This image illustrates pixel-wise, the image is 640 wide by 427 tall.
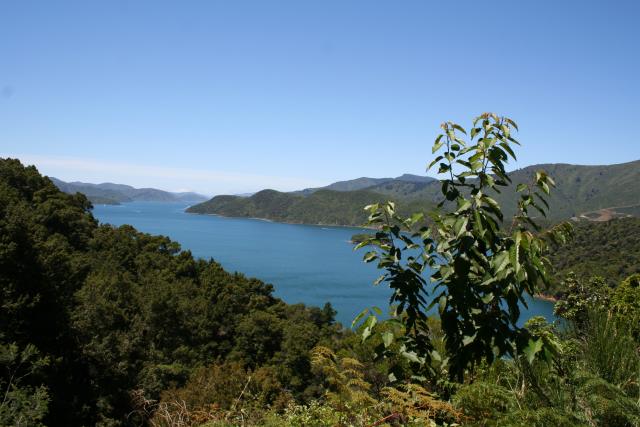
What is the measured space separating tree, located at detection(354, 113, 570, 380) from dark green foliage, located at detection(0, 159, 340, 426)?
8.21 metres

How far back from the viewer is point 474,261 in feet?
7.97

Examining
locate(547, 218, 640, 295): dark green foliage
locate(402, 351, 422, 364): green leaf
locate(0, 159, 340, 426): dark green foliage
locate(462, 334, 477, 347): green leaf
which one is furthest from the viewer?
locate(547, 218, 640, 295): dark green foliage

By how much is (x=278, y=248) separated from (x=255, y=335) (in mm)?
95503

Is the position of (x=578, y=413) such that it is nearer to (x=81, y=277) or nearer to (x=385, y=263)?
(x=385, y=263)

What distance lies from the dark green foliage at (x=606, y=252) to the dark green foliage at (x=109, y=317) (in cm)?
5653

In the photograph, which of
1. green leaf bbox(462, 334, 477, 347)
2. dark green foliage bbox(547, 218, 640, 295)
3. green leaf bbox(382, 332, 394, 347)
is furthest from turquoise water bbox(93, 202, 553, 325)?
green leaf bbox(462, 334, 477, 347)

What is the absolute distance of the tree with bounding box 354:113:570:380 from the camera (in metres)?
2.23

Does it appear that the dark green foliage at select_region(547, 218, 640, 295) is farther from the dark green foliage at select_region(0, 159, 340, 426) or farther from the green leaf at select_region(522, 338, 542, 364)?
the green leaf at select_region(522, 338, 542, 364)

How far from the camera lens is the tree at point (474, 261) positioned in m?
2.23

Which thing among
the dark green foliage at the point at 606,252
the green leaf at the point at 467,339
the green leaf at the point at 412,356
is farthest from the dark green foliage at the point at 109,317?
the dark green foliage at the point at 606,252

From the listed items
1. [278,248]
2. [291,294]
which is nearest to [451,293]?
[291,294]

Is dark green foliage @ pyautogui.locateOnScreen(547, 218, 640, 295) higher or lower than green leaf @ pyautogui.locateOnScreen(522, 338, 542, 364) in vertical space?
lower

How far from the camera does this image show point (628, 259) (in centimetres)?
8081

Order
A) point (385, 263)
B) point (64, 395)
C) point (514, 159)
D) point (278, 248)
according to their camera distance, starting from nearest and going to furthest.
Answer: point (514, 159)
point (385, 263)
point (64, 395)
point (278, 248)
